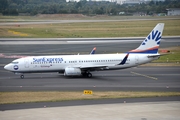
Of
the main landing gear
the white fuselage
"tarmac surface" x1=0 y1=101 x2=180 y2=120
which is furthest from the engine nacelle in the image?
"tarmac surface" x1=0 y1=101 x2=180 y2=120

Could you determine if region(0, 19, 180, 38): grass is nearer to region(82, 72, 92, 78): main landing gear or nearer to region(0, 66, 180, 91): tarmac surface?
region(0, 66, 180, 91): tarmac surface

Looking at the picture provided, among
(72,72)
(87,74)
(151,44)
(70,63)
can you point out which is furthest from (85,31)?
(72,72)

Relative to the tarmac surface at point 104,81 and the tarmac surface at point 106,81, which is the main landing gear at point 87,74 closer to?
the tarmac surface at point 104,81

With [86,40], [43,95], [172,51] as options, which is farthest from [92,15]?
[43,95]

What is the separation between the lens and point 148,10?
149m

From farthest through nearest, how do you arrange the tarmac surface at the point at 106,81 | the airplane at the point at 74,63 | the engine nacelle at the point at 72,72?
the airplane at the point at 74,63, the engine nacelle at the point at 72,72, the tarmac surface at the point at 106,81

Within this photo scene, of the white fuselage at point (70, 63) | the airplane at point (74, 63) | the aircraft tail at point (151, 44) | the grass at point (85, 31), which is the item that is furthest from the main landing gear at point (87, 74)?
the grass at point (85, 31)

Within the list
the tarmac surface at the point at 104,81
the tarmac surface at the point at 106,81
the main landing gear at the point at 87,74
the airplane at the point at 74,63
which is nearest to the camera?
the tarmac surface at the point at 104,81

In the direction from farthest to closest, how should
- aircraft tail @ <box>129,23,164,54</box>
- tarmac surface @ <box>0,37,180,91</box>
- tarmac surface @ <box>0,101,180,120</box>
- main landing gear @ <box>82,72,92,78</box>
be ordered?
aircraft tail @ <box>129,23,164,54</box>
main landing gear @ <box>82,72,92,78</box>
tarmac surface @ <box>0,37,180,91</box>
tarmac surface @ <box>0,101,180,120</box>

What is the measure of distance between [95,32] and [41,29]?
54.1 ft

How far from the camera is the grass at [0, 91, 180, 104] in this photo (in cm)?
3544

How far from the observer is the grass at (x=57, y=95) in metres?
35.4

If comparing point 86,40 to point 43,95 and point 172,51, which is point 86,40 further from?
point 43,95

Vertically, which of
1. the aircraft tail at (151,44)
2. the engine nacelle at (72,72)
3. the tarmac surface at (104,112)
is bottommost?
the engine nacelle at (72,72)
